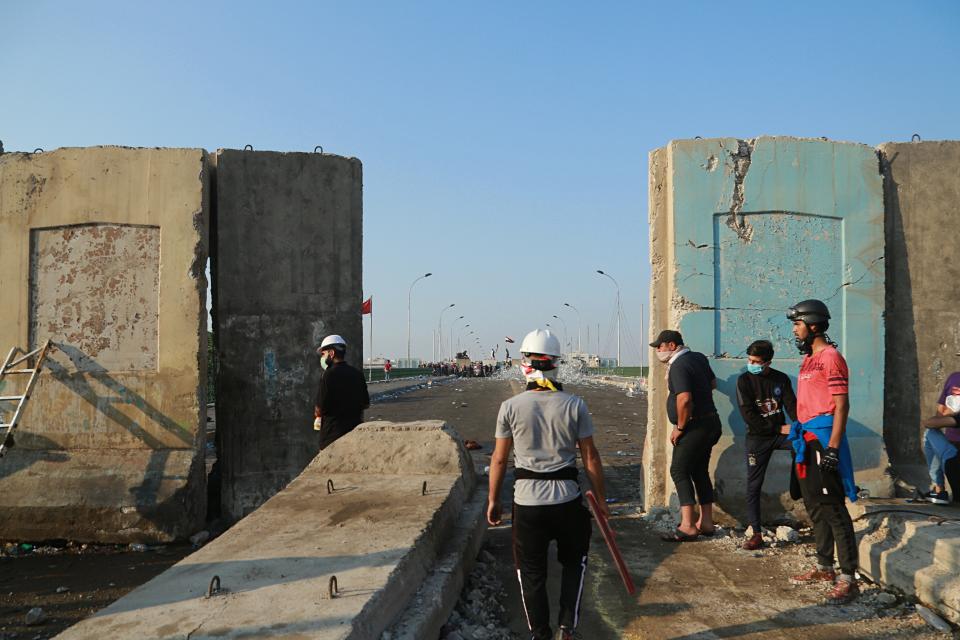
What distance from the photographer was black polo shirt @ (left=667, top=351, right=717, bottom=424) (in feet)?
20.7

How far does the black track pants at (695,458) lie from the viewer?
639 cm

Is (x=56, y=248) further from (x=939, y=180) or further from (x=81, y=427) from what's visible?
(x=939, y=180)

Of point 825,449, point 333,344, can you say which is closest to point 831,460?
point 825,449

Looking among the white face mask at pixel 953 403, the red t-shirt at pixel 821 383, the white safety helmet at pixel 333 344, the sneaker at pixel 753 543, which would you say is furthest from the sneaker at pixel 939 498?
the white safety helmet at pixel 333 344

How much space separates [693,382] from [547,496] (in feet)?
9.66

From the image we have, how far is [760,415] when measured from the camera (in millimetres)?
6316

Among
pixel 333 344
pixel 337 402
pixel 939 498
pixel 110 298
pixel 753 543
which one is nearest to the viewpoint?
pixel 753 543

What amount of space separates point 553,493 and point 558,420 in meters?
0.37

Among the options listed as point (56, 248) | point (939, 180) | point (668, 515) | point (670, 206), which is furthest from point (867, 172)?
point (56, 248)

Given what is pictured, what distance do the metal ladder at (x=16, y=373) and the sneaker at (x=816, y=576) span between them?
6774 millimetres

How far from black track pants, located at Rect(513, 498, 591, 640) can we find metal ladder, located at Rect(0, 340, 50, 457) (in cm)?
538

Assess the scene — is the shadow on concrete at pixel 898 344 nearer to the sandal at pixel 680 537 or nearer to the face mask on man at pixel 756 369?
the face mask on man at pixel 756 369

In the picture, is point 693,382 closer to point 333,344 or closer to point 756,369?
point 756,369

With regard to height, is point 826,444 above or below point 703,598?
above
